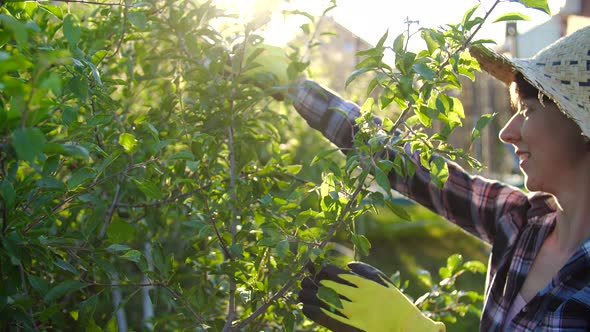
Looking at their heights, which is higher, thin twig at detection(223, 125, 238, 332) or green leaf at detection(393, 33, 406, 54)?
green leaf at detection(393, 33, 406, 54)

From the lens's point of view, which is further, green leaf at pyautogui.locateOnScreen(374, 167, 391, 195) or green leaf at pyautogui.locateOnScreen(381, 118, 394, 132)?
green leaf at pyautogui.locateOnScreen(381, 118, 394, 132)

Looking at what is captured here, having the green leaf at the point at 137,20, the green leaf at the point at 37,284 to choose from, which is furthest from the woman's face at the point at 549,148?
the green leaf at the point at 37,284

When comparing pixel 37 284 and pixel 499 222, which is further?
pixel 499 222

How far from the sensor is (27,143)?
779 mm

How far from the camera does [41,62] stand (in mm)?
720

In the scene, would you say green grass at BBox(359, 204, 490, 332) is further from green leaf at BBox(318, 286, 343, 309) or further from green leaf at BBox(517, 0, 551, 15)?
green leaf at BBox(517, 0, 551, 15)

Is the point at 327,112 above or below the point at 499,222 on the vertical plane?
above

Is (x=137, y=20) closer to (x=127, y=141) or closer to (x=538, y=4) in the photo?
(x=127, y=141)

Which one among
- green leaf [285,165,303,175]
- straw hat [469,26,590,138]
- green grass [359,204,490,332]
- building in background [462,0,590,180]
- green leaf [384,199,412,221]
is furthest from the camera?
green grass [359,204,490,332]

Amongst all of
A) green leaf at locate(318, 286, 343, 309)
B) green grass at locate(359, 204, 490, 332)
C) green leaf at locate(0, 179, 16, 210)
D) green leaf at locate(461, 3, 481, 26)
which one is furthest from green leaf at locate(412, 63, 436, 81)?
green grass at locate(359, 204, 490, 332)

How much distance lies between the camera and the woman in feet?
5.24

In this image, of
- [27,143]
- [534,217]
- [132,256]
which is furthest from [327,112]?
[27,143]

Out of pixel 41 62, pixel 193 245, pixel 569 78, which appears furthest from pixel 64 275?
pixel 569 78

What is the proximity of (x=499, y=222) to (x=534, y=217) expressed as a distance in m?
0.13
